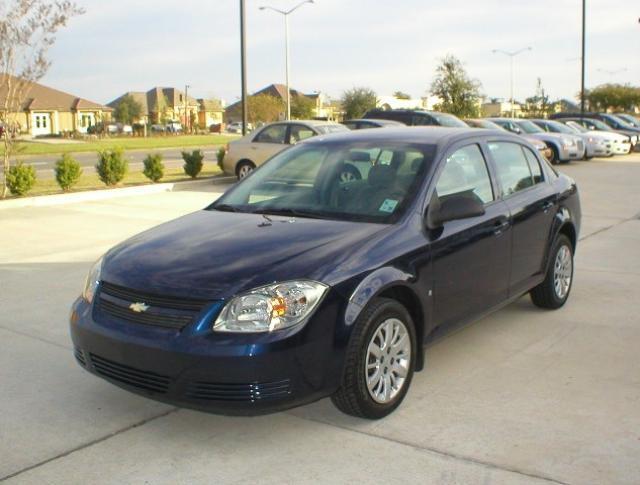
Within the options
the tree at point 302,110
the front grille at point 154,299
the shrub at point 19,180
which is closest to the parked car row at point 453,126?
the shrub at point 19,180

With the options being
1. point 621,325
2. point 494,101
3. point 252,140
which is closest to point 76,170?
point 252,140

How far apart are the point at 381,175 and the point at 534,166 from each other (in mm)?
1897

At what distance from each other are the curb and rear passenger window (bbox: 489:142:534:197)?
9.73m

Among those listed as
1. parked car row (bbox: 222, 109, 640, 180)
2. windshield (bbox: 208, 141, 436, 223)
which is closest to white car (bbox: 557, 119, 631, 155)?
parked car row (bbox: 222, 109, 640, 180)

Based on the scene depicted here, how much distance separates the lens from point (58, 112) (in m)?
87.9

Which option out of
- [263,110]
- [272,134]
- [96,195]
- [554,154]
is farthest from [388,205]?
[263,110]

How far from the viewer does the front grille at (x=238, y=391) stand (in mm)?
3645

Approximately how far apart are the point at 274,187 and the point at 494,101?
113 metres

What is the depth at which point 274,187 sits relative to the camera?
208 inches

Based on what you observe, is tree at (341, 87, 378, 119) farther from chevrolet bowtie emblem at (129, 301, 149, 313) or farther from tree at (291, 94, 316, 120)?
chevrolet bowtie emblem at (129, 301, 149, 313)

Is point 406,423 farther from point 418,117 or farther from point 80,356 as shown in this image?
point 418,117

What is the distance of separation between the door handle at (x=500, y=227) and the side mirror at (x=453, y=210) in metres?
0.58

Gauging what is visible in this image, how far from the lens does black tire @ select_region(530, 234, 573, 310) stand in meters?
6.17

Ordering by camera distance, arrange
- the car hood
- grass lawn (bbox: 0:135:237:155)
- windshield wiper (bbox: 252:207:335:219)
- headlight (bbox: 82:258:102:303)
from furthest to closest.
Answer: grass lawn (bbox: 0:135:237:155)
windshield wiper (bbox: 252:207:335:219)
headlight (bbox: 82:258:102:303)
the car hood
